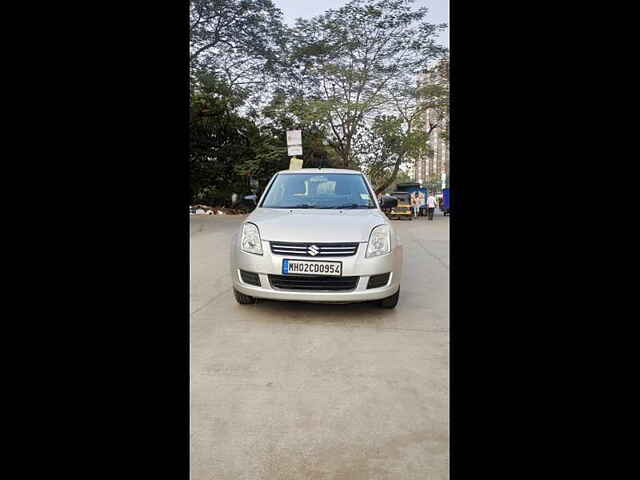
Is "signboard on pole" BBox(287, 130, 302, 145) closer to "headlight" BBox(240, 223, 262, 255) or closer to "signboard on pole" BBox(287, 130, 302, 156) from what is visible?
"signboard on pole" BBox(287, 130, 302, 156)

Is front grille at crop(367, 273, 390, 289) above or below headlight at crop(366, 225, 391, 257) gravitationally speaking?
below

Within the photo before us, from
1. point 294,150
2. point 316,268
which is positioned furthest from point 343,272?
point 294,150

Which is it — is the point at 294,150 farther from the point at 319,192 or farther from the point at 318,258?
the point at 318,258

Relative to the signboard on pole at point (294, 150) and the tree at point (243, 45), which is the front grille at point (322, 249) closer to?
the signboard on pole at point (294, 150)

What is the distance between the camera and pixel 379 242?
4.09 m

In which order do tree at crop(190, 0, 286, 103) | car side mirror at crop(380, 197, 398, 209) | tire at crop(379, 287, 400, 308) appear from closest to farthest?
tire at crop(379, 287, 400, 308), car side mirror at crop(380, 197, 398, 209), tree at crop(190, 0, 286, 103)

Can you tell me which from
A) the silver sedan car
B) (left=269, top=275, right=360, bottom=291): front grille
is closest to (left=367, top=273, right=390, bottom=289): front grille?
the silver sedan car

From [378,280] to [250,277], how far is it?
115 centimetres

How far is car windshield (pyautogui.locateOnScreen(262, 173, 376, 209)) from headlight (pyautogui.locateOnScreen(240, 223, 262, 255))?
2.52 feet

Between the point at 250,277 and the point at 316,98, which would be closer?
the point at 250,277

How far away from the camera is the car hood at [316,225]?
13.1 feet

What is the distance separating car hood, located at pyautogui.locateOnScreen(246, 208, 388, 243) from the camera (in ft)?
13.1
